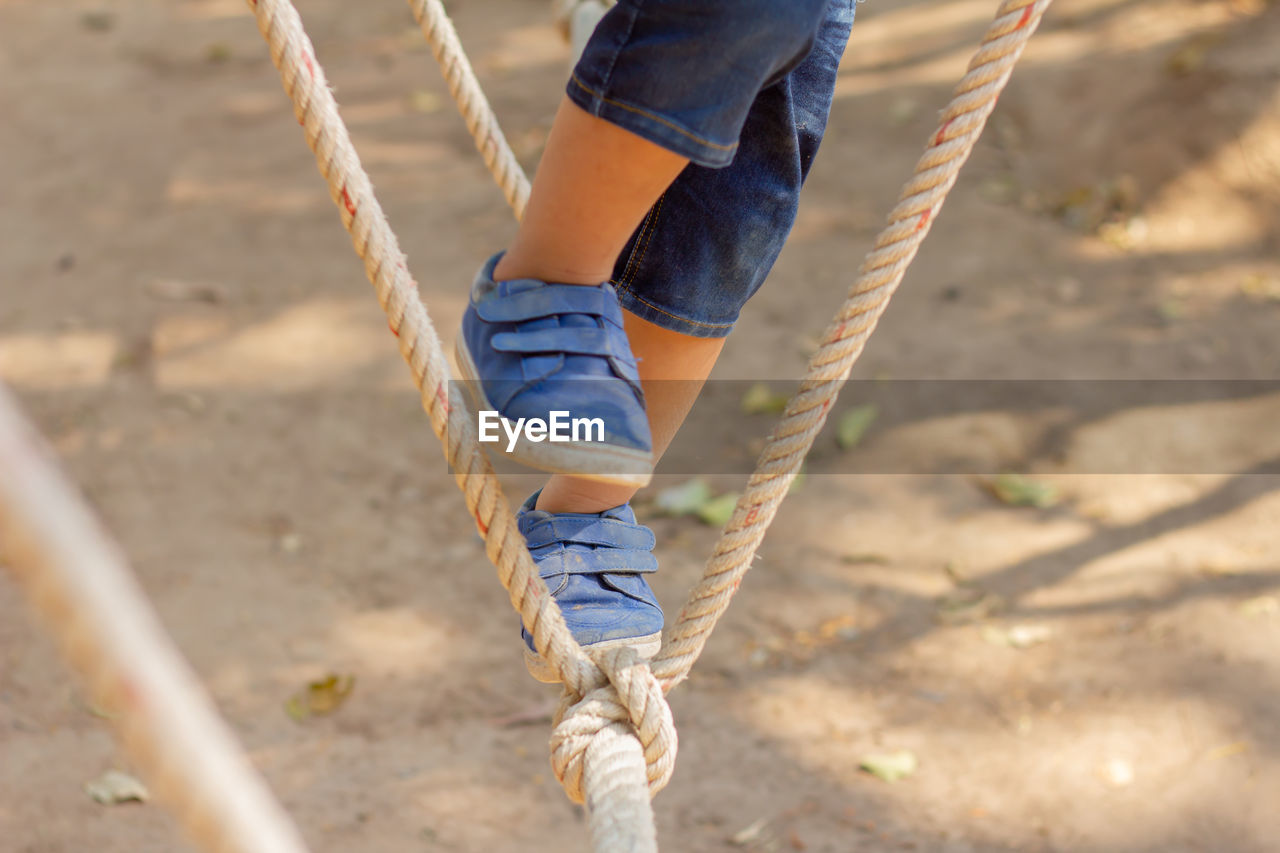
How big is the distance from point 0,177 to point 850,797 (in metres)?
2.94

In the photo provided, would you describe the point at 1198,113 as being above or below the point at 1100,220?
above

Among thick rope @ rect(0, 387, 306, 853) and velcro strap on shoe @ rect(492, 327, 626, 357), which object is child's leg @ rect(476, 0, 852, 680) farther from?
thick rope @ rect(0, 387, 306, 853)

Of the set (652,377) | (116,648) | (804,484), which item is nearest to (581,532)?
(652,377)

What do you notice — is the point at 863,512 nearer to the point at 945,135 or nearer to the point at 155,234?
the point at 945,135

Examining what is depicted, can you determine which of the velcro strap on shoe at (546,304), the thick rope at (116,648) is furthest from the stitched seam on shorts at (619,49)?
the thick rope at (116,648)

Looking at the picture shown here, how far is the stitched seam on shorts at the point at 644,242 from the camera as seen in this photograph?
0.95m

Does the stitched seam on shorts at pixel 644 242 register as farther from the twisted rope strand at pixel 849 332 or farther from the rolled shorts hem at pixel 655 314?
the twisted rope strand at pixel 849 332

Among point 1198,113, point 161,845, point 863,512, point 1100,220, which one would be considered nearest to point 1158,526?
point 863,512

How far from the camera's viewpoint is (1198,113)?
284cm

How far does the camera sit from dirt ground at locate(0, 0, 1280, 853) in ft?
5.18

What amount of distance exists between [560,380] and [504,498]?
0.32 feet

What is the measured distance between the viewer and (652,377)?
1.03 m

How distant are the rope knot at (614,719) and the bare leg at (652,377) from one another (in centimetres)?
18

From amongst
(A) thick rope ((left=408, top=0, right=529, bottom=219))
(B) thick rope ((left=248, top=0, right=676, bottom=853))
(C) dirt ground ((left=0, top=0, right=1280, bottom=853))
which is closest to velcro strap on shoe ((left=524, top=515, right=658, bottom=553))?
(B) thick rope ((left=248, top=0, right=676, bottom=853))
